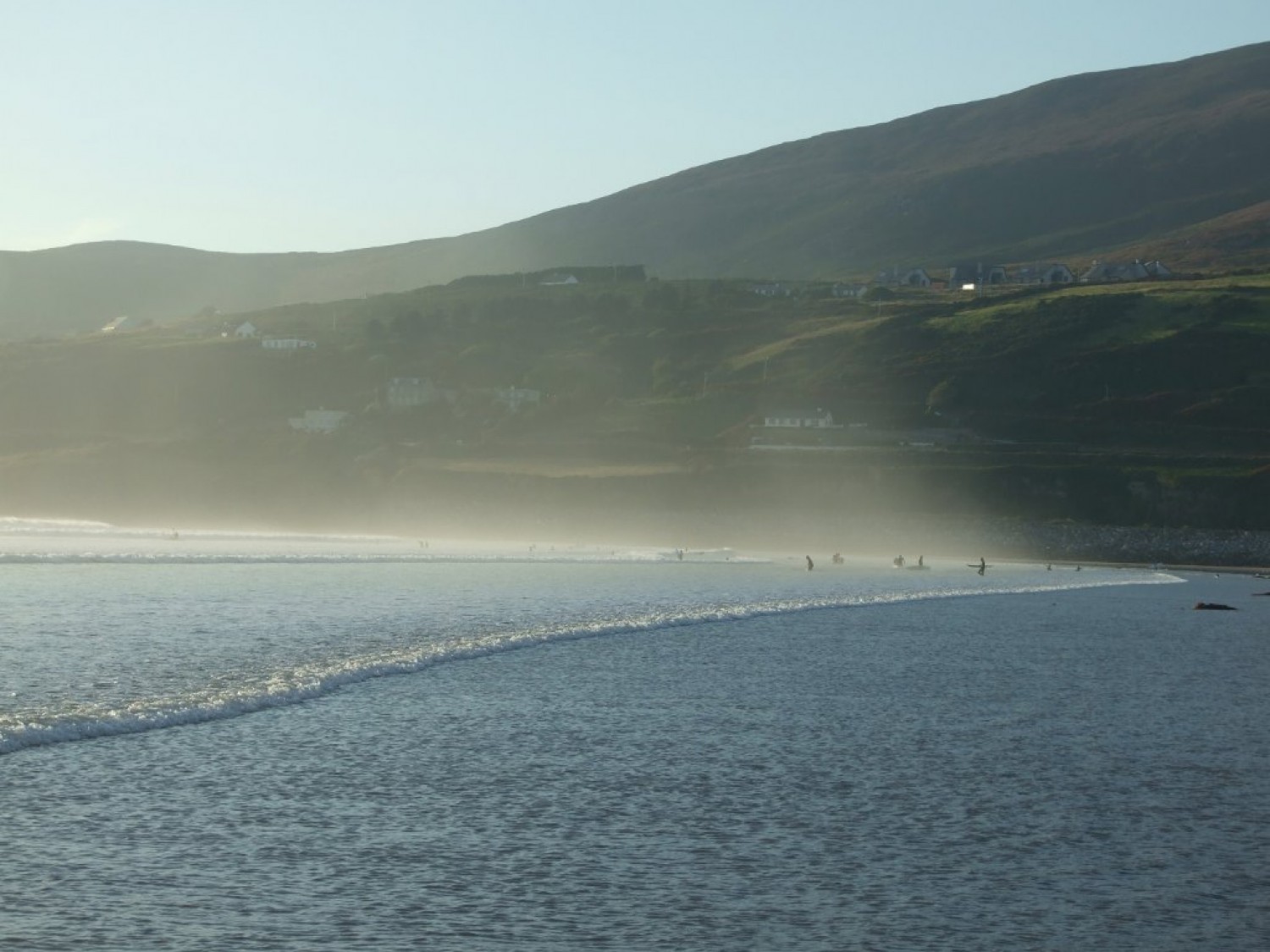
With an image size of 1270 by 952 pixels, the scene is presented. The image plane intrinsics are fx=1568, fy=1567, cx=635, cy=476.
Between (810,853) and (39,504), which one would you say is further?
(39,504)

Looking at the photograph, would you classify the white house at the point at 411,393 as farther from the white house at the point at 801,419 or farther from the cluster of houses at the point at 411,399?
the white house at the point at 801,419

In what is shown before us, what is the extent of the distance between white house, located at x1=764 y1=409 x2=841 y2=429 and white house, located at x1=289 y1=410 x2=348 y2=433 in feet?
126

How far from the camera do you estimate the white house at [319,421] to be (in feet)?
458

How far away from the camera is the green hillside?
109 meters

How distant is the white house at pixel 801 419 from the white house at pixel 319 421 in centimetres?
3839

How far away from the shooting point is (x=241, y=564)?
70.6 meters

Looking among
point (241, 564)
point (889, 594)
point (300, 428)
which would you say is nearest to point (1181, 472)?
point (889, 594)

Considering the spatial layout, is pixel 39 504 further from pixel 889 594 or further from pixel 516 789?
pixel 516 789

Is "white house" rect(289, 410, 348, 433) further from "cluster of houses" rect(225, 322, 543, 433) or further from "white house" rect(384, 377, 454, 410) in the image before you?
"white house" rect(384, 377, 454, 410)

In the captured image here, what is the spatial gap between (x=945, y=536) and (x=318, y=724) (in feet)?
254

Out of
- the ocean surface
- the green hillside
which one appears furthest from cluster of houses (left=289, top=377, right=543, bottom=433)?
the ocean surface

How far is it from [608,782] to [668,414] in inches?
4470

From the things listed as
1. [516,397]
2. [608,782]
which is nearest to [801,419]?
[516,397]

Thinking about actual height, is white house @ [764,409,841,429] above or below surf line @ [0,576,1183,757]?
above
